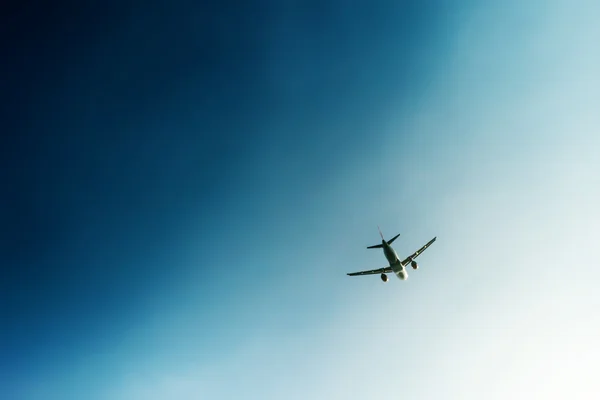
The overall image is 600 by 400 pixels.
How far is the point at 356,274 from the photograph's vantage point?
70375mm

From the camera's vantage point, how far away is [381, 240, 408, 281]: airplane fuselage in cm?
6019

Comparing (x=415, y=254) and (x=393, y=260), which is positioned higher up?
(x=415, y=254)

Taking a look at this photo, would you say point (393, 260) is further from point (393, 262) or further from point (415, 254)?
point (415, 254)

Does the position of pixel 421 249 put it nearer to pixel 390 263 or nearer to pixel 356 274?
pixel 390 263

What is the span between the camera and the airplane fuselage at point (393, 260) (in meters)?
60.2

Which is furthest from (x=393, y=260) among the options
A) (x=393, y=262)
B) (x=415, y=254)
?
(x=415, y=254)

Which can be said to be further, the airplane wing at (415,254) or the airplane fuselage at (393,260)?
the airplane wing at (415,254)

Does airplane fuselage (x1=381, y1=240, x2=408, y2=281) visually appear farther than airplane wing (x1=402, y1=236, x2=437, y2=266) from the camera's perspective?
No

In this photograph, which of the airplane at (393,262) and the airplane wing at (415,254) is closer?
the airplane at (393,262)

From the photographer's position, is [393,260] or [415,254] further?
[415,254]

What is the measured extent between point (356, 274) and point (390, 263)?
10861 mm

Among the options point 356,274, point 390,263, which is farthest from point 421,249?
point 356,274

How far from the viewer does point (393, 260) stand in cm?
6150

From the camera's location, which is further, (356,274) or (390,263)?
(356,274)
